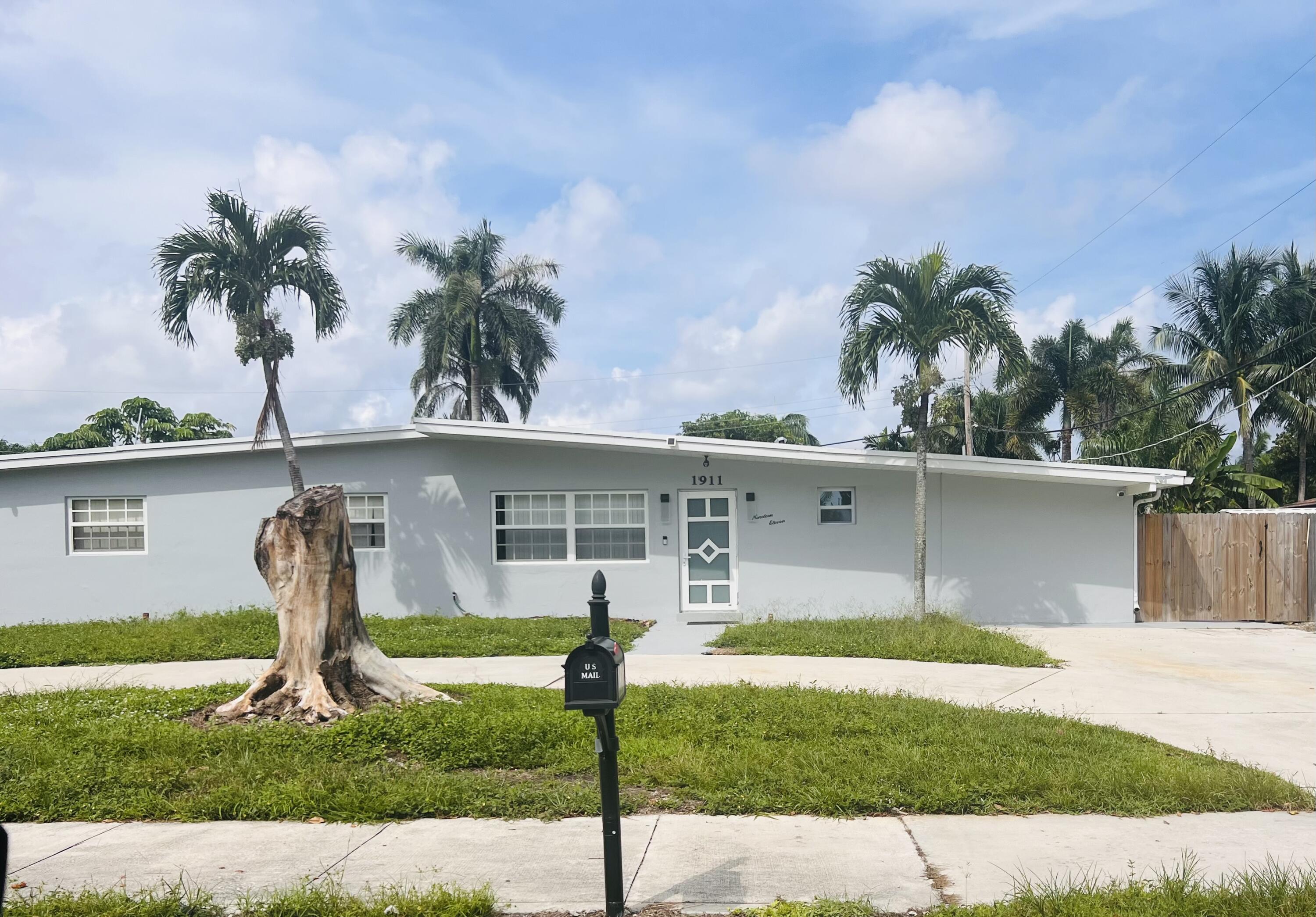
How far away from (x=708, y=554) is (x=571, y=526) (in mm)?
2201

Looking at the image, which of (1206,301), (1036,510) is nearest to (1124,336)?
(1206,301)

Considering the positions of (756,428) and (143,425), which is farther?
(756,428)

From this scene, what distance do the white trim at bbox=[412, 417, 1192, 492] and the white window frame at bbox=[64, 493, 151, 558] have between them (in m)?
4.85

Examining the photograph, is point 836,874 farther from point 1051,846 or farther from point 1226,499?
point 1226,499

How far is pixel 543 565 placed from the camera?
1510 centimetres

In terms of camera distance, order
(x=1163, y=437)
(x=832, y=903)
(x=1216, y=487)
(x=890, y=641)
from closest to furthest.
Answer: (x=832, y=903)
(x=890, y=641)
(x=1216, y=487)
(x=1163, y=437)

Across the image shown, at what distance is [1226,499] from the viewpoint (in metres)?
19.1

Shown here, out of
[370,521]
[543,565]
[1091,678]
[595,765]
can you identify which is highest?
[370,521]

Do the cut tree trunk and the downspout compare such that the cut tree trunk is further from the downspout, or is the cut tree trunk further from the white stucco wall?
the downspout

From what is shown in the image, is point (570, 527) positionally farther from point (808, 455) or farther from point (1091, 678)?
point (1091, 678)

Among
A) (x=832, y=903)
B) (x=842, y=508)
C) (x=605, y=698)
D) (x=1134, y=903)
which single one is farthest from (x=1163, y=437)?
(x=605, y=698)

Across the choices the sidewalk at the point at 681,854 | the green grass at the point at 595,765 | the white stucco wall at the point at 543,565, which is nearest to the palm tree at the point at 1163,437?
the white stucco wall at the point at 543,565

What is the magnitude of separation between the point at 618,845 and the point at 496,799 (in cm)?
180

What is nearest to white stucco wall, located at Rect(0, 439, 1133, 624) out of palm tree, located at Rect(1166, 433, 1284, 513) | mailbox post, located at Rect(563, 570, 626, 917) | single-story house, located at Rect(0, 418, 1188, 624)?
single-story house, located at Rect(0, 418, 1188, 624)
